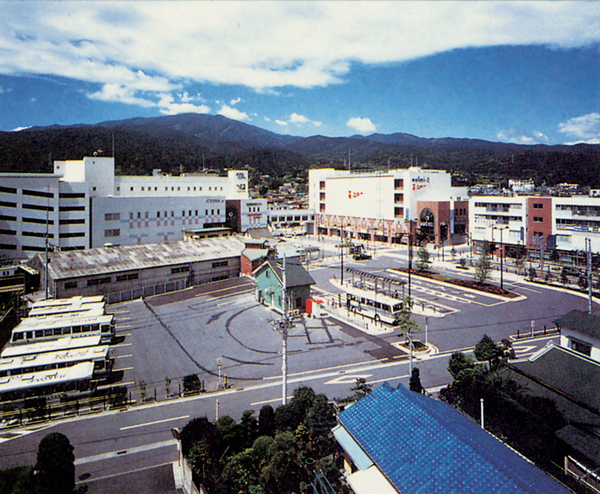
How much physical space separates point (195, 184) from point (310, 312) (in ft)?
159

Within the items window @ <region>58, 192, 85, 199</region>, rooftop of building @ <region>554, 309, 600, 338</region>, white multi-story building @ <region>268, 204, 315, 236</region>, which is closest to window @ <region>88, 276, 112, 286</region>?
window @ <region>58, 192, 85, 199</region>

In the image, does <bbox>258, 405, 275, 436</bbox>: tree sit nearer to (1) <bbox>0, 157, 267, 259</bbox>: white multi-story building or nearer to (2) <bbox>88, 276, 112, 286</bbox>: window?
(2) <bbox>88, 276, 112, 286</bbox>: window

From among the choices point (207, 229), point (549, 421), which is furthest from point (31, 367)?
point (207, 229)

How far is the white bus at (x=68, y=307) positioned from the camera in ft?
82.6

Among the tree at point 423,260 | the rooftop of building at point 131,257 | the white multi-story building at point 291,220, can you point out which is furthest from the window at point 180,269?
the white multi-story building at point 291,220

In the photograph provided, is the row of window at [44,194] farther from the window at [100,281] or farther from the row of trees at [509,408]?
the row of trees at [509,408]

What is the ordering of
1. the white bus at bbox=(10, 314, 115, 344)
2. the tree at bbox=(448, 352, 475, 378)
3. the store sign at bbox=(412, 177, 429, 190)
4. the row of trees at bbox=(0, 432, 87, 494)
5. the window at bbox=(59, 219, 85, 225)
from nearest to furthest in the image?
1. the row of trees at bbox=(0, 432, 87, 494)
2. the tree at bbox=(448, 352, 475, 378)
3. the white bus at bbox=(10, 314, 115, 344)
4. the window at bbox=(59, 219, 85, 225)
5. the store sign at bbox=(412, 177, 429, 190)

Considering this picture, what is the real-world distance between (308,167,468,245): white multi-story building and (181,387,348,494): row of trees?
4875 centimetres

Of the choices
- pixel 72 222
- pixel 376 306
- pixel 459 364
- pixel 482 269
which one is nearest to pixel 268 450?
pixel 459 364

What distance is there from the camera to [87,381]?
57.4 ft

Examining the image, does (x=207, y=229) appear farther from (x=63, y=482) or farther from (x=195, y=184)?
(x=63, y=482)

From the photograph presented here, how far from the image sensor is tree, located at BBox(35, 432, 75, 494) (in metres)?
9.52

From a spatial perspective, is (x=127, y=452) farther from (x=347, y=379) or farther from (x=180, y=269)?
(x=180, y=269)

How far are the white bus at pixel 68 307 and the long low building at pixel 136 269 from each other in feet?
9.67
